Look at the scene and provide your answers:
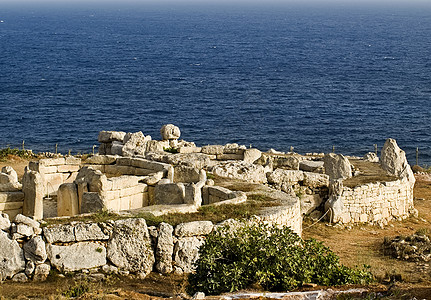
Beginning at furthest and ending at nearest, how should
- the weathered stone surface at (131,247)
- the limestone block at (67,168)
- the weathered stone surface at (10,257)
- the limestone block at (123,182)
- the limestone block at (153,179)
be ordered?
the limestone block at (67,168), the limestone block at (153,179), the limestone block at (123,182), the weathered stone surface at (131,247), the weathered stone surface at (10,257)

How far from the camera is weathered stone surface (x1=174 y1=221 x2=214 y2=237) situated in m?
18.9

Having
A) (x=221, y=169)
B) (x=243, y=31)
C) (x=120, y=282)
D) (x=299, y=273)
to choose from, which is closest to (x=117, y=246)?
(x=120, y=282)

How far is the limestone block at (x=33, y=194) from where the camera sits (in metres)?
21.1

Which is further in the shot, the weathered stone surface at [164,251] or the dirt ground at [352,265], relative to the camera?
the weathered stone surface at [164,251]

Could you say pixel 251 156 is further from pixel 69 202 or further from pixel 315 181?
pixel 69 202

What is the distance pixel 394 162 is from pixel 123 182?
37.9ft

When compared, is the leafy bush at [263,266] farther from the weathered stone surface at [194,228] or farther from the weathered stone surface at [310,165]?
the weathered stone surface at [310,165]

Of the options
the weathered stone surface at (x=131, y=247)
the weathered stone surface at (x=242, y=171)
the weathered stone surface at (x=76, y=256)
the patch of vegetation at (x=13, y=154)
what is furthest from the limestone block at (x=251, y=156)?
the weathered stone surface at (x=76, y=256)

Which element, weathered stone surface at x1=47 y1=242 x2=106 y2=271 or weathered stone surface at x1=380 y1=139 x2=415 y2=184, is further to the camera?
weathered stone surface at x1=380 y1=139 x2=415 y2=184

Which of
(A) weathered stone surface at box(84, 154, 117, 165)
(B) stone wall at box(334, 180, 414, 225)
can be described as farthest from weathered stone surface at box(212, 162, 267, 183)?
(A) weathered stone surface at box(84, 154, 117, 165)

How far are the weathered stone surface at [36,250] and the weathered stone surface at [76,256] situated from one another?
0.55 feet

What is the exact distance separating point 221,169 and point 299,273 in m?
11.8

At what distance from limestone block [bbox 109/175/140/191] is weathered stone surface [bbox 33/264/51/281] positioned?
499cm

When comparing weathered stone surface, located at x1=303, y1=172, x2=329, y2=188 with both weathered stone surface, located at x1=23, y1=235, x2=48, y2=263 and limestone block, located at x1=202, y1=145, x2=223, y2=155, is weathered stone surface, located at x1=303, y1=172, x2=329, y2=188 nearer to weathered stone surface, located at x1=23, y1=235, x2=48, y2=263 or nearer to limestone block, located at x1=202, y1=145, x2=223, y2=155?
limestone block, located at x1=202, y1=145, x2=223, y2=155
